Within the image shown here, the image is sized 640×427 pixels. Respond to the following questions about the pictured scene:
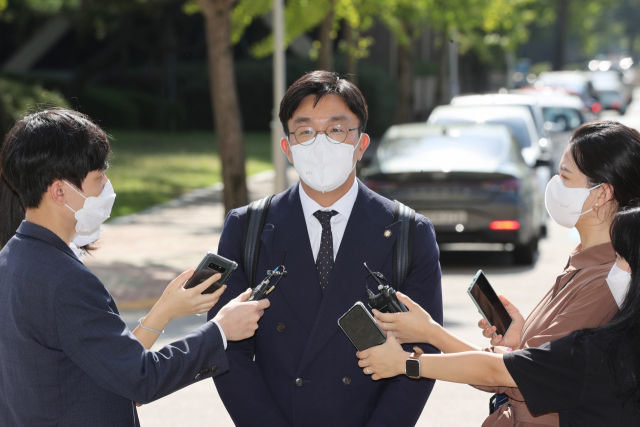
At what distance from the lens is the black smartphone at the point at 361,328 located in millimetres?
2668

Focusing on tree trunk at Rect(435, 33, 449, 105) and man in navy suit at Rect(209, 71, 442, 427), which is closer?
man in navy suit at Rect(209, 71, 442, 427)

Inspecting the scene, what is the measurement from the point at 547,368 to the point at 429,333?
413 millimetres

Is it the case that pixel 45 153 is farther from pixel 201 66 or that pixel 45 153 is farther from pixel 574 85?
pixel 574 85

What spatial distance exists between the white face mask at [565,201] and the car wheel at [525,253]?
7.58 m

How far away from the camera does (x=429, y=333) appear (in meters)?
2.76

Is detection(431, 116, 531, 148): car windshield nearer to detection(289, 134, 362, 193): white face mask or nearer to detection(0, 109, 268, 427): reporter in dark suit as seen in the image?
detection(289, 134, 362, 193): white face mask

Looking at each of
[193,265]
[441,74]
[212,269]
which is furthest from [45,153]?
[441,74]

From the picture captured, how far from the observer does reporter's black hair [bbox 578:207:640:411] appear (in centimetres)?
236

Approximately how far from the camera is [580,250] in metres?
2.87

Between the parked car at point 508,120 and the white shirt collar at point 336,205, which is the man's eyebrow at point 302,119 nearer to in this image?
the white shirt collar at point 336,205

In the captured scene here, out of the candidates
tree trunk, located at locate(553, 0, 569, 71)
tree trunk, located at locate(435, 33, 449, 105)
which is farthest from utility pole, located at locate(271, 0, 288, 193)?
tree trunk, located at locate(553, 0, 569, 71)

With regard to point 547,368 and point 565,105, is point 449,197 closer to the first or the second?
point 547,368

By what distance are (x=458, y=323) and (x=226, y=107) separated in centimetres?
641

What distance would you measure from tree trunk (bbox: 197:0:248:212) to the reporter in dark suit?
34.4ft
